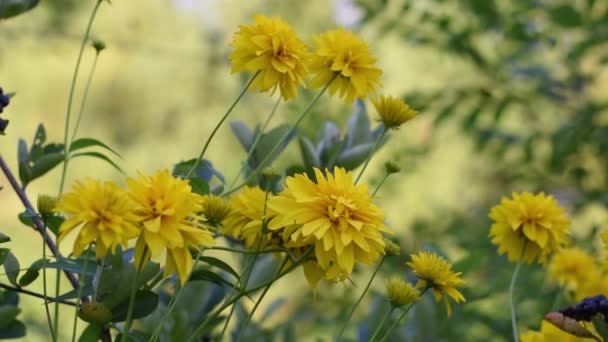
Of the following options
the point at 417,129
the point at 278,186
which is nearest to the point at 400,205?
the point at 417,129

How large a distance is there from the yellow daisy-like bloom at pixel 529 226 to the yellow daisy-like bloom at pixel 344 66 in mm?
167

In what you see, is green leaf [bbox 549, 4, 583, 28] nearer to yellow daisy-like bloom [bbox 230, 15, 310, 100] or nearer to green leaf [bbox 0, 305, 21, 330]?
yellow daisy-like bloom [bbox 230, 15, 310, 100]

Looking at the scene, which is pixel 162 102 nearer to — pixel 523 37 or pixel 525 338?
pixel 523 37

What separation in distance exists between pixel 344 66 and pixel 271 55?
0.06 meters

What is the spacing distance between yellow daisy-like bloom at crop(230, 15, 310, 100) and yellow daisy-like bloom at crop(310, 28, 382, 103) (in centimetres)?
3

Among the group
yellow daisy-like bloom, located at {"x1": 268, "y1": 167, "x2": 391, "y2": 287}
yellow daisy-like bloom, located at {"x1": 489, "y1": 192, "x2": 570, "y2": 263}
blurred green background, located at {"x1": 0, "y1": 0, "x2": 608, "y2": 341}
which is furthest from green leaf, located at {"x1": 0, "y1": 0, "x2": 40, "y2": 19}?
yellow daisy-like bloom, located at {"x1": 489, "y1": 192, "x2": 570, "y2": 263}

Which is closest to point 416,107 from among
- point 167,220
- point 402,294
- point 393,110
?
point 393,110

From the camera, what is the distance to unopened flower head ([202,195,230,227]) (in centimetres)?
51

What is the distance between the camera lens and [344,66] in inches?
22.6

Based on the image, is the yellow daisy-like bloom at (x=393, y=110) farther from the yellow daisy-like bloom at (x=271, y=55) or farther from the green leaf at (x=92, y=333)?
the green leaf at (x=92, y=333)

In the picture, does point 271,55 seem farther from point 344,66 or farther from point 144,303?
point 144,303

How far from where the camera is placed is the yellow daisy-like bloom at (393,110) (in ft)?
1.93

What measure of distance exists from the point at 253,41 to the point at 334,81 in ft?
0.31

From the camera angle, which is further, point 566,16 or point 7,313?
point 566,16
